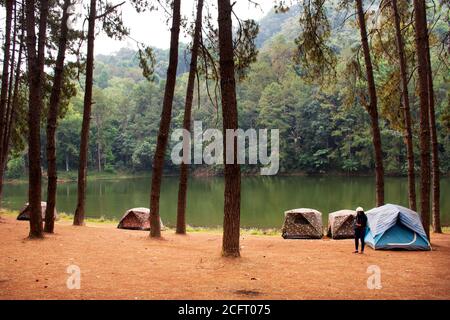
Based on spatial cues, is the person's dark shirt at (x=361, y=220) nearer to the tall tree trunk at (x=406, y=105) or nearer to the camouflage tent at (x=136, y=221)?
the tall tree trunk at (x=406, y=105)

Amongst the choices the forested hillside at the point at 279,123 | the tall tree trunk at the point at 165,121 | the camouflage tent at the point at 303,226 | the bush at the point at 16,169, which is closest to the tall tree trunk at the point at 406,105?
the camouflage tent at the point at 303,226

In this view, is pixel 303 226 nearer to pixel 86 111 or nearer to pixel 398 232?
pixel 398 232

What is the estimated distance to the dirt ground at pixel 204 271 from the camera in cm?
543

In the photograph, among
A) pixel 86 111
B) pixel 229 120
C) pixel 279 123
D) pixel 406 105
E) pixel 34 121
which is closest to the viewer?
pixel 229 120

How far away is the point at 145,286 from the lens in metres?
5.68

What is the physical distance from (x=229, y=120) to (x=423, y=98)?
4.81 m

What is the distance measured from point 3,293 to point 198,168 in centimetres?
5982

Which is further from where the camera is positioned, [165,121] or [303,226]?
[303,226]

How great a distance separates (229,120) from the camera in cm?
747

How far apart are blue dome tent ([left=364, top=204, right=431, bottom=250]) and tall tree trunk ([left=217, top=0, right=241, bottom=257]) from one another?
3874mm

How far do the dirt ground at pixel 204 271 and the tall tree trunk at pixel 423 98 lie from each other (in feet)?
3.66

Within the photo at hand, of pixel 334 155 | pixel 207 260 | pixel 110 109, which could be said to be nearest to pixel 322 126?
pixel 334 155

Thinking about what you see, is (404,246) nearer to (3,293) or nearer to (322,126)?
(3,293)

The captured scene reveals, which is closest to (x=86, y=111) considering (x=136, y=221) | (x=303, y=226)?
(x=136, y=221)
